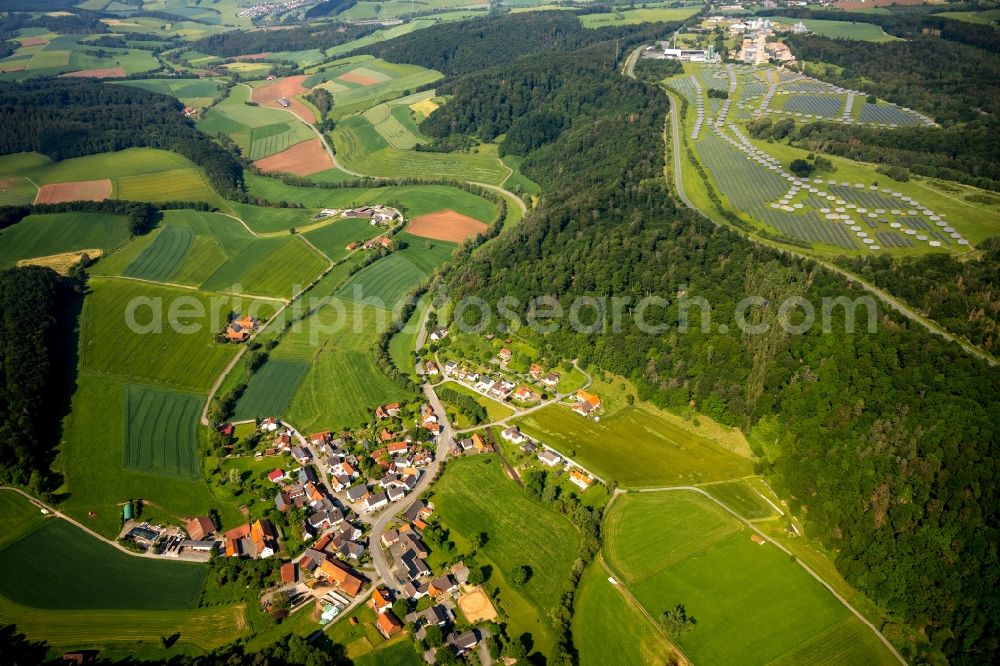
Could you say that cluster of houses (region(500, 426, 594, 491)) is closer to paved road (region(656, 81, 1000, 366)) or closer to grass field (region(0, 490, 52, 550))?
paved road (region(656, 81, 1000, 366))

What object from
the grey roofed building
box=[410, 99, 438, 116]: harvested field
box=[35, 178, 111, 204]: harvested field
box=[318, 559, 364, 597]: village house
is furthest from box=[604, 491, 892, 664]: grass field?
box=[410, 99, 438, 116]: harvested field

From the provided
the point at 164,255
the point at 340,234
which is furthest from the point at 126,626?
the point at 340,234

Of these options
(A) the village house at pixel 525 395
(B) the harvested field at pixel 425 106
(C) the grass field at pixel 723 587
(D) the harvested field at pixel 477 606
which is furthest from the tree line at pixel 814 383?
(B) the harvested field at pixel 425 106

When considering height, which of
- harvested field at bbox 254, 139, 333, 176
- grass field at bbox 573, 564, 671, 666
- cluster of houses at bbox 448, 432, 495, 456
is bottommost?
grass field at bbox 573, 564, 671, 666

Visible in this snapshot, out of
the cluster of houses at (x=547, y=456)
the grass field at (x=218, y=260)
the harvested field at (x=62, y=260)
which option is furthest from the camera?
the harvested field at (x=62, y=260)

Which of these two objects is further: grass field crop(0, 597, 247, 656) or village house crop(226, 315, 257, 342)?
village house crop(226, 315, 257, 342)

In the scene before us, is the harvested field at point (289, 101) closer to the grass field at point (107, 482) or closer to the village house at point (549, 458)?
the grass field at point (107, 482)

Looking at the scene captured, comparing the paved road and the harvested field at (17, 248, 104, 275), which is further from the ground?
the paved road
